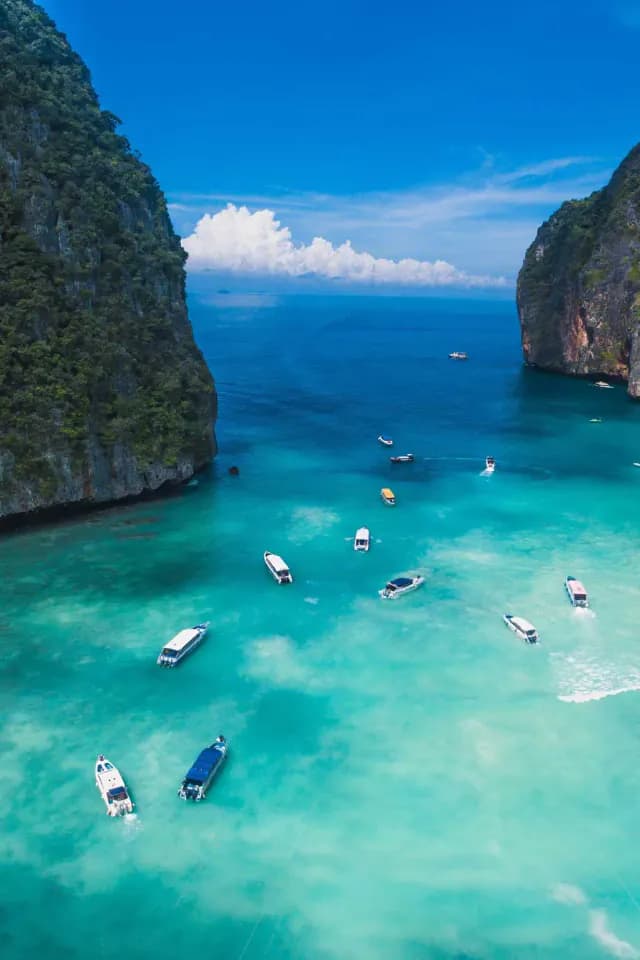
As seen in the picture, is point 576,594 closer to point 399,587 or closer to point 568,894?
point 399,587

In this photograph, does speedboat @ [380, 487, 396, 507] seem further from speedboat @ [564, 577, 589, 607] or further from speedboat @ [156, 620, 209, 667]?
speedboat @ [156, 620, 209, 667]

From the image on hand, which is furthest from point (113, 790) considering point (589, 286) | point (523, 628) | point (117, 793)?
point (589, 286)

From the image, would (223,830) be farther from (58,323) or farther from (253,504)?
(58,323)

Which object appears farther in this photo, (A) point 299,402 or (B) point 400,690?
(A) point 299,402

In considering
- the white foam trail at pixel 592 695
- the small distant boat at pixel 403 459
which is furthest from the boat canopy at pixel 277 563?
the small distant boat at pixel 403 459

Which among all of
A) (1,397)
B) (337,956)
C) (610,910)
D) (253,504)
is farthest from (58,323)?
(610,910)
